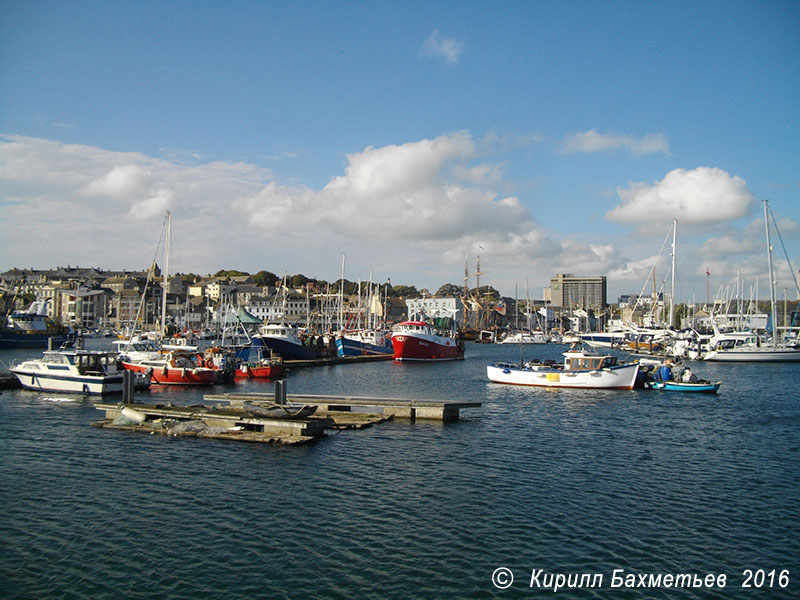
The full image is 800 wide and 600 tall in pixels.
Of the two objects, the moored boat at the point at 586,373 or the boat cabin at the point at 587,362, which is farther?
the boat cabin at the point at 587,362

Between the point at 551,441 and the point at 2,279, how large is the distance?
194528 millimetres

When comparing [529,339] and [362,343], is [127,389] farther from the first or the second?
[529,339]

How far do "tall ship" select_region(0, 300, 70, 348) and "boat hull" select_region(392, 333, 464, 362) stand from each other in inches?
2101

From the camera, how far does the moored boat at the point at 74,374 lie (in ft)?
128

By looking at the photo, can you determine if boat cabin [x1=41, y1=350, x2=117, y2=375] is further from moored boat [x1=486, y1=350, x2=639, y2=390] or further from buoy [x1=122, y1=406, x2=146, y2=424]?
moored boat [x1=486, y1=350, x2=639, y2=390]

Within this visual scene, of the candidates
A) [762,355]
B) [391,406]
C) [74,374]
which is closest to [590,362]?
[391,406]

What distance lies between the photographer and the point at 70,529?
52.3 feet

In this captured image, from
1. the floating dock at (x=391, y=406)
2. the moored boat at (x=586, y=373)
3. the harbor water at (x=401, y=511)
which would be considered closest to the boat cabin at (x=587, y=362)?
the moored boat at (x=586, y=373)

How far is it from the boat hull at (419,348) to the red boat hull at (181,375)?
38925 mm

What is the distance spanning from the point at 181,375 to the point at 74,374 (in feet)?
26.9

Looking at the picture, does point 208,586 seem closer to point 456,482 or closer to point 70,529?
point 70,529

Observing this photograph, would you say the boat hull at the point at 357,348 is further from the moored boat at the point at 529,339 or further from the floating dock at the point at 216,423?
the moored boat at the point at 529,339

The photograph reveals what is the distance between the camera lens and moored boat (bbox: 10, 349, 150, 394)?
3909 centimetres

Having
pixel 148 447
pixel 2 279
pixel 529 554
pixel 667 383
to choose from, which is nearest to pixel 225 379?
pixel 148 447
